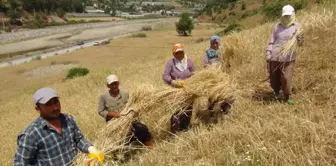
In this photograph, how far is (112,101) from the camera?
464 centimetres

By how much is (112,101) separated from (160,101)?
0.58m

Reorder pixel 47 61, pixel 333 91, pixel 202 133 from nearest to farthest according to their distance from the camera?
pixel 202 133
pixel 333 91
pixel 47 61

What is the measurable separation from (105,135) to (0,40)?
69915 millimetres

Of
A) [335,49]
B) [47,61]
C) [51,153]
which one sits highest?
[335,49]

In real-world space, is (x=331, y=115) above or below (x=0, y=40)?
above

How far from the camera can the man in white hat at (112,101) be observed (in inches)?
180

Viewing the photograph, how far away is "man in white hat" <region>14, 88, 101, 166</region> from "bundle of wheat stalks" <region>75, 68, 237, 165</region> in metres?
0.66

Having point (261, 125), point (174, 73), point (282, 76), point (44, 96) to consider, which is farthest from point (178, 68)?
point (44, 96)

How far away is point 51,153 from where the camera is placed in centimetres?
328

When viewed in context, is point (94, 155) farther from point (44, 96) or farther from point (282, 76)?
point (282, 76)

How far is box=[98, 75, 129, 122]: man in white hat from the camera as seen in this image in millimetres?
4582

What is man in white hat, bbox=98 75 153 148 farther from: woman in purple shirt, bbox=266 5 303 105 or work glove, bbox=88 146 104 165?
woman in purple shirt, bbox=266 5 303 105

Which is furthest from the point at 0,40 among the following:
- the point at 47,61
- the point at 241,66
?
the point at 241,66

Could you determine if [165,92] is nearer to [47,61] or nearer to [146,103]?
[146,103]
